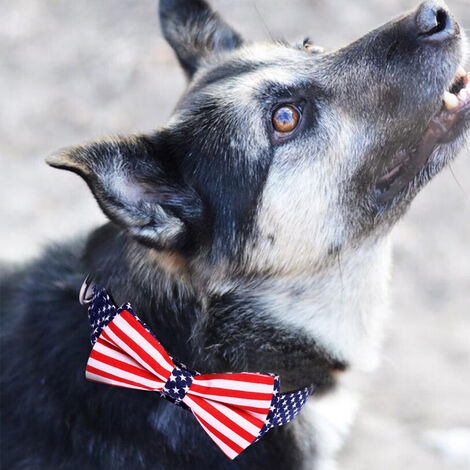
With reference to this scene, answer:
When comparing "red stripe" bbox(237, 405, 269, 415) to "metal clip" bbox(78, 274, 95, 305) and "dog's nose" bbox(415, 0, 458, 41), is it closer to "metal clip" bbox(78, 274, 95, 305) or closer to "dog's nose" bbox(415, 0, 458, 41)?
"metal clip" bbox(78, 274, 95, 305)

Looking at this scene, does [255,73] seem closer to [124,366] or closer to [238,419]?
[124,366]

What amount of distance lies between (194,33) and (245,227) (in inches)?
47.9

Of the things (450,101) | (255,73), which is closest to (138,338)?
(255,73)

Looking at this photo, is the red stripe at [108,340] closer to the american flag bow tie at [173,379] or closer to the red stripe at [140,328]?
the american flag bow tie at [173,379]

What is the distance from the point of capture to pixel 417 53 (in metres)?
2.95

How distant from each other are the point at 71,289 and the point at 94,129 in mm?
3028

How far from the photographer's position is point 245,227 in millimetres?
2986

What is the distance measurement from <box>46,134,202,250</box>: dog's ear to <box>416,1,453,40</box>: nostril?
1.11m

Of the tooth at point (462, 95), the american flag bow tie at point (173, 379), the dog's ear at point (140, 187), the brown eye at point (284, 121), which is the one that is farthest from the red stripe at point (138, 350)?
the tooth at point (462, 95)

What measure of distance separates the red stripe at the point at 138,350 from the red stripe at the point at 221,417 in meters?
0.19

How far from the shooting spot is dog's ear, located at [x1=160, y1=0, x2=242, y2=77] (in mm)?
3627

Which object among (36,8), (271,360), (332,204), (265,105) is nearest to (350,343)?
(271,360)

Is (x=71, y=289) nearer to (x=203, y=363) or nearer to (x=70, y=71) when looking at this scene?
(x=203, y=363)

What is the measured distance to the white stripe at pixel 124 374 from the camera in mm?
2834
